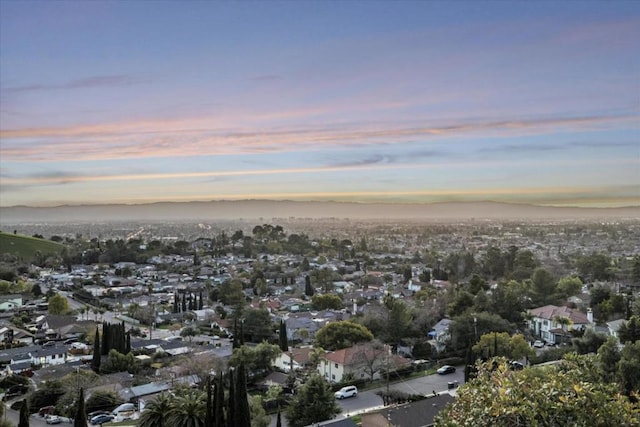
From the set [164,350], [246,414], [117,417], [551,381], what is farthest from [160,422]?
[164,350]

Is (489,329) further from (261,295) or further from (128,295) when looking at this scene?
(128,295)

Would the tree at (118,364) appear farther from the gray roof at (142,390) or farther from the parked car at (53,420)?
the parked car at (53,420)

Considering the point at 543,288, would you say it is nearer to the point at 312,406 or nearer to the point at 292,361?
the point at 292,361

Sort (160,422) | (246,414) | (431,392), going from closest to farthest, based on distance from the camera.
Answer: (160,422), (246,414), (431,392)

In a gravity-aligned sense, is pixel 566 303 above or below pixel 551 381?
below

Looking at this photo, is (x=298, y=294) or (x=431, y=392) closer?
(x=431, y=392)
